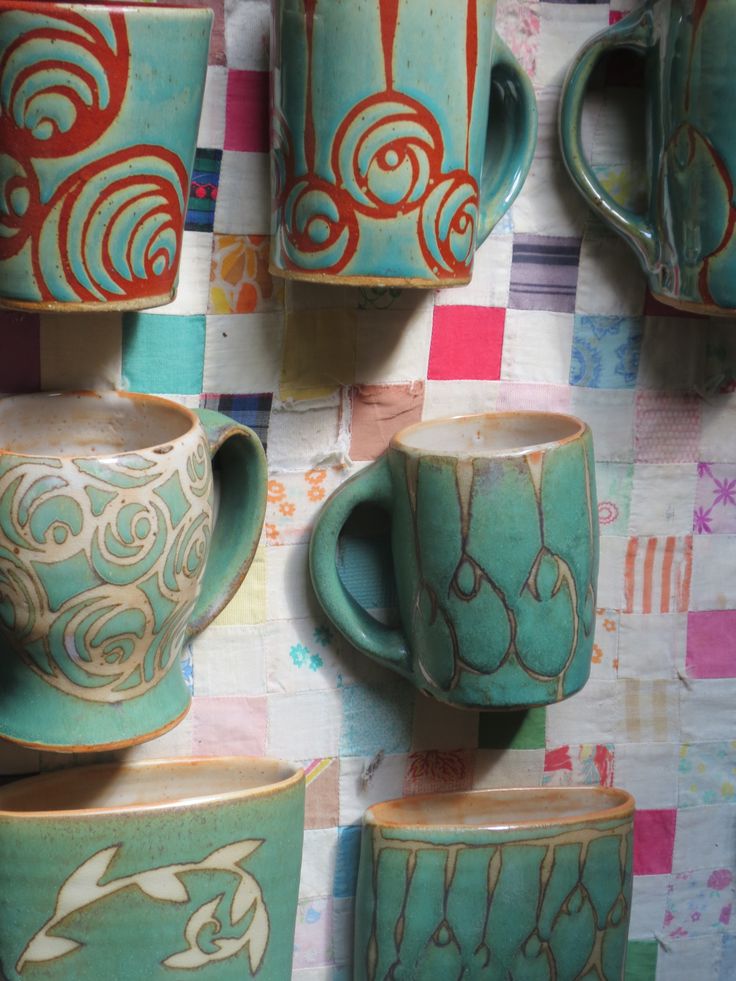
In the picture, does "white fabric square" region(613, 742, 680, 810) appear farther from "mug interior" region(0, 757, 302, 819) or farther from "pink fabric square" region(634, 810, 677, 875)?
"mug interior" region(0, 757, 302, 819)

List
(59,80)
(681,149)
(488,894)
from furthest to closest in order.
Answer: (488,894) → (681,149) → (59,80)

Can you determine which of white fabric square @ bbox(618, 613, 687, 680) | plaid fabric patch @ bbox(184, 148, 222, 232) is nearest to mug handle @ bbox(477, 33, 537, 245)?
plaid fabric patch @ bbox(184, 148, 222, 232)

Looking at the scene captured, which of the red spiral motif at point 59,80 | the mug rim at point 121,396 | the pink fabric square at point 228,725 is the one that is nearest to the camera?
the red spiral motif at point 59,80

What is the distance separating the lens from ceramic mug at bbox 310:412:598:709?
660 millimetres

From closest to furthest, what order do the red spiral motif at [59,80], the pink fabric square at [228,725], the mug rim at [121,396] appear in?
the red spiral motif at [59,80] → the mug rim at [121,396] → the pink fabric square at [228,725]

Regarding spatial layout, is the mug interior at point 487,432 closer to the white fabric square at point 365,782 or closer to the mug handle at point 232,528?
the mug handle at point 232,528

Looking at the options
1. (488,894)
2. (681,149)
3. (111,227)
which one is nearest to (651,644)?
(488,894)

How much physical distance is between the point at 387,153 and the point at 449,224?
1.7 inches

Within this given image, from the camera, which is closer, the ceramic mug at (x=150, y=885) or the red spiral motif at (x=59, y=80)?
the red spiral motif at (x=59, y=80)

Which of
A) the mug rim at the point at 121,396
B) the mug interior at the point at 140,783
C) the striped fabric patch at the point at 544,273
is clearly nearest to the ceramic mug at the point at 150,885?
the mug interior at the point at 140,783

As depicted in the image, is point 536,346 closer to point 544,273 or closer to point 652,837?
point 544,273

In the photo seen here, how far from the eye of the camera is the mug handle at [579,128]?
0.67 m

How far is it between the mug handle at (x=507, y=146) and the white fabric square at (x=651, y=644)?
250 millimetres

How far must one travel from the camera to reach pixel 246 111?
67cm
